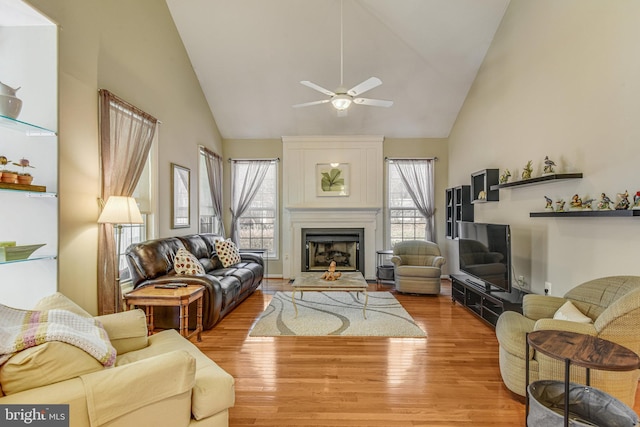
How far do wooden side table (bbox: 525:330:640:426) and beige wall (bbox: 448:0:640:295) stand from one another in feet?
4.09

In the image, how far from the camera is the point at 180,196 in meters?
5.09

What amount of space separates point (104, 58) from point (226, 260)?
310 centimetres

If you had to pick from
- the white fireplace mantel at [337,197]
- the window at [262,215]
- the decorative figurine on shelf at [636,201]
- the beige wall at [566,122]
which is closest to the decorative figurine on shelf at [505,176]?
the beige wall at [566,122]

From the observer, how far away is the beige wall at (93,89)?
2887 millimetres

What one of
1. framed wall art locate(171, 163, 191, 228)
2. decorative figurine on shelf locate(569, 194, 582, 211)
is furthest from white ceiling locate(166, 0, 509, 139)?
decorative figurine on shelf locate(569, 194, 582, 211)

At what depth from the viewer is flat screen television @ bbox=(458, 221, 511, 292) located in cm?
379

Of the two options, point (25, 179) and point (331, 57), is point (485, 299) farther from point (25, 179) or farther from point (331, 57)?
point (25, 179)

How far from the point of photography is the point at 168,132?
185 inches

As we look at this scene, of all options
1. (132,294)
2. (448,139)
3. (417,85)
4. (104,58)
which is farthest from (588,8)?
(132,294)

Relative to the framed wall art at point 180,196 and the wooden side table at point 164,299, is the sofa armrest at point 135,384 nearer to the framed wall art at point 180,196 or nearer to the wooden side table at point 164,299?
the wooden side table at point 164,299

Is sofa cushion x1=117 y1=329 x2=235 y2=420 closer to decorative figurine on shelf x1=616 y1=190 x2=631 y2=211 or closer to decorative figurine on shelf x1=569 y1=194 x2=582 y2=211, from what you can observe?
decorative figurine on shelf x1=616 y1=190 x2=631 y2=211

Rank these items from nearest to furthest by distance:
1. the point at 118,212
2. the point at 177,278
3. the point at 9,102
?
1. the point at 9,102
2. the point at 118,212
3. the point at 177,278

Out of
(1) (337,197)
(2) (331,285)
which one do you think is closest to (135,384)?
(2) (331,285)

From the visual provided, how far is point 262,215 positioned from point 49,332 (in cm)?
559
